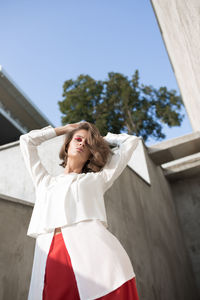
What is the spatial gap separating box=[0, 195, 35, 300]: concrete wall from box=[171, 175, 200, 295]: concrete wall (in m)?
5.41

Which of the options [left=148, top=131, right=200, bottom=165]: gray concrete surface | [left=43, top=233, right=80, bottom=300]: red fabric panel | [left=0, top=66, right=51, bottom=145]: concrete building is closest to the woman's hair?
[left=43, top=233, right=80, bottom=300]: red fabric panel

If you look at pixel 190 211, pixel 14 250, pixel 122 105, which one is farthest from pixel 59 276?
pixel 122 105

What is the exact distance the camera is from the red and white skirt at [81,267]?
1279 millimetres

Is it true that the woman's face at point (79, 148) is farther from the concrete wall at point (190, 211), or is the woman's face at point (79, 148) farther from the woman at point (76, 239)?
the concrete wall at point (190, 211)

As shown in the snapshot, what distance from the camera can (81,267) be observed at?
1333mm

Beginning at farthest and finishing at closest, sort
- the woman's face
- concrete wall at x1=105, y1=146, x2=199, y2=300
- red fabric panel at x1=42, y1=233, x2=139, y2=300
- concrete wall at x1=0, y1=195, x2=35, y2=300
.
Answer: concrete wall at x1=105, y1=146, x2=199, y2=300
concrete wall at x1=0, y1=195, x2=35, y2=300
the woman's face
red fabric panel at x1=42, y1=233, x2=139, y2=300

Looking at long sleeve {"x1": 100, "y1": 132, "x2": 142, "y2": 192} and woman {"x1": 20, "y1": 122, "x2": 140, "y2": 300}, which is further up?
woman {"x1": 20, "y1": 122, "x2": 140, "y2": 300}

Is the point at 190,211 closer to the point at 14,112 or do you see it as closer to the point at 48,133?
the point at 48,133

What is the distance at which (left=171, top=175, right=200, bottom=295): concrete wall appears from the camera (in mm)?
6616

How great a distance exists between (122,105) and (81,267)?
49.3ft

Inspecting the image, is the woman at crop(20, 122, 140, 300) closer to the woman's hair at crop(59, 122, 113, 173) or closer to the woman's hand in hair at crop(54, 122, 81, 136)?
the woman's hair at crop(59, 122, 113, 173)

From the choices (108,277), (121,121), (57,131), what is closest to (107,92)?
(121,121)

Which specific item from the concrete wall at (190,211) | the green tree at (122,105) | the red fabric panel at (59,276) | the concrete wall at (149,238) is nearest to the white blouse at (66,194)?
the red fabric panel at (59,276)

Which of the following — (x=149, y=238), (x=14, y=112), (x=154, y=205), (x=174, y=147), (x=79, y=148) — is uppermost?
(x=79, y=148)
